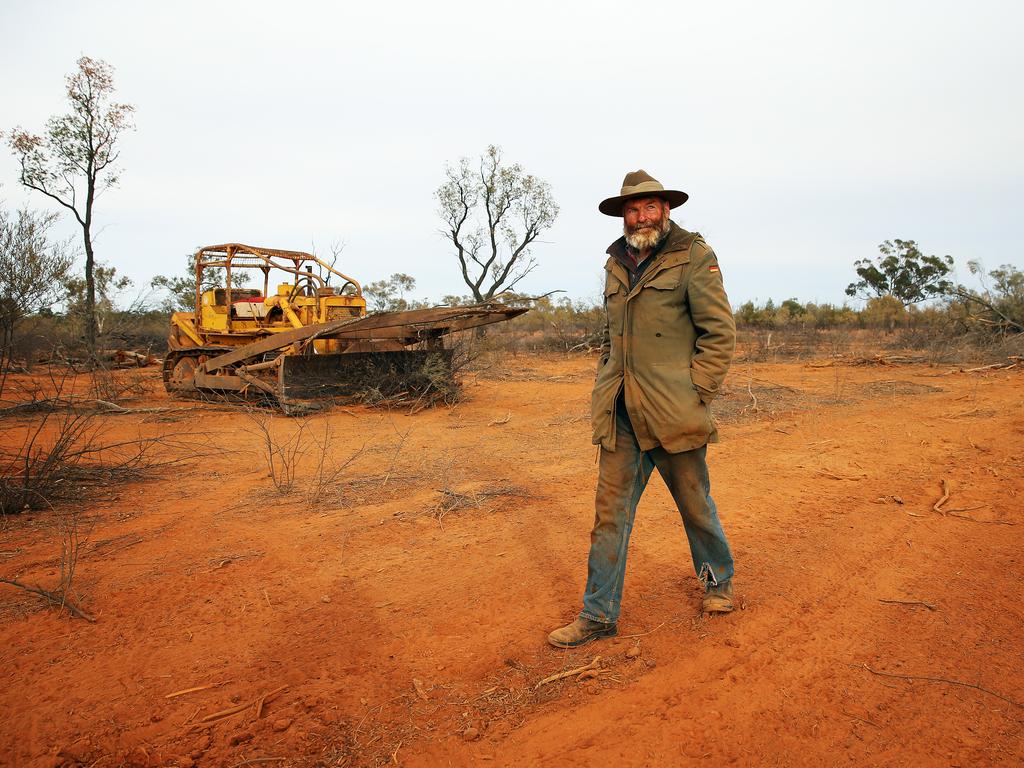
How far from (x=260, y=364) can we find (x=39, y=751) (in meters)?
7.95

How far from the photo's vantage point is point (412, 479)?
614 centimetres

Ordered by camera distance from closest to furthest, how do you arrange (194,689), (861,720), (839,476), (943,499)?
(861,720), (194,689), (943,499), (839,476)

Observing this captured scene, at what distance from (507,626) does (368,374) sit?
27.8 feet

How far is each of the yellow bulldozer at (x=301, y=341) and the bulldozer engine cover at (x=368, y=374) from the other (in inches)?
0.6

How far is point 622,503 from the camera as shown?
3.14 m

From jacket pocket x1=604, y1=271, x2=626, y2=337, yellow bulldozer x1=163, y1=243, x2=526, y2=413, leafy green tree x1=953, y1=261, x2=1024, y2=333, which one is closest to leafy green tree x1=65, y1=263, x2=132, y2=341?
yellow bulldozer x1=163, y1=243, x2=526, y2=413

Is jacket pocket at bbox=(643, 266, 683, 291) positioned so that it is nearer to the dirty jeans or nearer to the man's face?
the man's face

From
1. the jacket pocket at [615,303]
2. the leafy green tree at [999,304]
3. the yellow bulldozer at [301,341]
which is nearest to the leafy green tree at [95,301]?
the yellow bulldozer at [301,341]

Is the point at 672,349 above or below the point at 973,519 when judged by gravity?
above

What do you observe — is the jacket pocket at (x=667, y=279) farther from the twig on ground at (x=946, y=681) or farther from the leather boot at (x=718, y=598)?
the twig on ground at (x=946, y=681)

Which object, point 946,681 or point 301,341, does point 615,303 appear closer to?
point 946,681

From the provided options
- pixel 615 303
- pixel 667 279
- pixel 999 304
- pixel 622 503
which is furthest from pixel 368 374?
pixel 999 304

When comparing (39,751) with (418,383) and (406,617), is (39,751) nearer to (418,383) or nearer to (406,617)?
(406,617)

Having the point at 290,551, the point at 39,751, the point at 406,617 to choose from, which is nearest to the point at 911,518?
the point at 406,617
